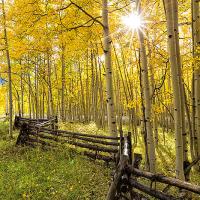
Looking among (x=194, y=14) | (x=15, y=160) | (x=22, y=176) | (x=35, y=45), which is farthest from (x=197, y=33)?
(x=35, y=45)

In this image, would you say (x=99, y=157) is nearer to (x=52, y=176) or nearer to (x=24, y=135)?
(x=52, y=176)

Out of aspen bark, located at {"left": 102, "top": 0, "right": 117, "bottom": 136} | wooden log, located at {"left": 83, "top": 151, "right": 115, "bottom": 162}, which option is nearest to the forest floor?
wooden log, located at {"left": 83, "top": 151, "right": 115, "bottom": 162}

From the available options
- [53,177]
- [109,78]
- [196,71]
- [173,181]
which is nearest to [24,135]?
[53,177]

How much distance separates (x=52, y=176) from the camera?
7.98m

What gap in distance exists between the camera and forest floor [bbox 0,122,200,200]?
22.5ft

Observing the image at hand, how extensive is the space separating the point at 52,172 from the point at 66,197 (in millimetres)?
1749

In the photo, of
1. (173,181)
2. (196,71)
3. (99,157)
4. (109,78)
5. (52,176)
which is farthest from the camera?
(196,71)

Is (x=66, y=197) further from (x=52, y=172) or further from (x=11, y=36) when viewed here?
(x=11, y=36)

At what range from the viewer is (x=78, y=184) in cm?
715

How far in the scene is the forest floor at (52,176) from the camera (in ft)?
22.5

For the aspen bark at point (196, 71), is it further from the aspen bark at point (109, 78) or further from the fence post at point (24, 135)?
the fence post at point (24, 135)

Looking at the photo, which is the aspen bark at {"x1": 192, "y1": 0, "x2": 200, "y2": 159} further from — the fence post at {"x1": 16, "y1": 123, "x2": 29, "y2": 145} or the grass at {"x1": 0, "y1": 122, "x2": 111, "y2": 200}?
the fence post at {"x1": 16, "y1": 123, "x2": 29, "y2": 145}

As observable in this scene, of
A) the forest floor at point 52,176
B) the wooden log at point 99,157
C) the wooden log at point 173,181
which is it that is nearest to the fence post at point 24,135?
the forest floor at point 52,176

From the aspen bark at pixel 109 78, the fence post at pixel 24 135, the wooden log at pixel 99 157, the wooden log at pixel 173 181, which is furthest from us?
the fence post at pixel 24 135
